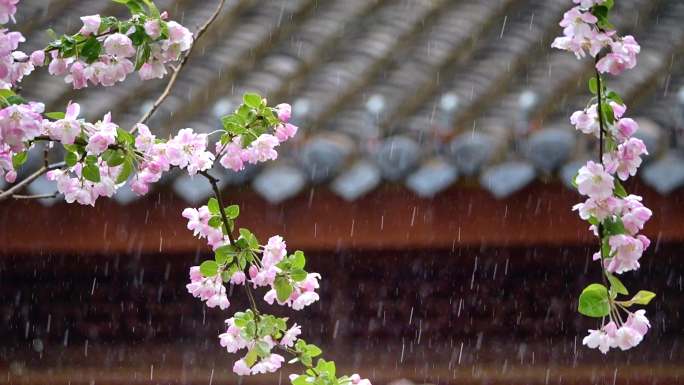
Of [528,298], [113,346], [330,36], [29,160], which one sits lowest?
[113,346]

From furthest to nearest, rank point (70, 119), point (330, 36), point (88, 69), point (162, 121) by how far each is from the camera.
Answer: point (330, 36) < point (162, 121) < point (88, 69) < point (70, 119)

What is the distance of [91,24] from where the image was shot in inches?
54.6

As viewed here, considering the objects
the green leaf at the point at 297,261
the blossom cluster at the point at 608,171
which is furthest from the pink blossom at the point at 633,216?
the green leaf at the point at 297,261

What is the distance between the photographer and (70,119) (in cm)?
135

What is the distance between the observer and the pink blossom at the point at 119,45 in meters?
1.38

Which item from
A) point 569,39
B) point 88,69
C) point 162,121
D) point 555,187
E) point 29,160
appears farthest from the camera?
point 162,121

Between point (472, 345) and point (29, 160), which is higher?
point (29, 160)

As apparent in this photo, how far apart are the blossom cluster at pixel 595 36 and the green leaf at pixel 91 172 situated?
657 mm

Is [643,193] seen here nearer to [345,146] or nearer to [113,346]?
[345,146]

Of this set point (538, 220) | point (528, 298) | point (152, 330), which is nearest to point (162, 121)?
point (152, 330)

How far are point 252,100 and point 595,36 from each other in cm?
51

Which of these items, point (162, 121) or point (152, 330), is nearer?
point (162, 121)

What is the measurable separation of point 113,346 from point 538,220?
130 centimetres

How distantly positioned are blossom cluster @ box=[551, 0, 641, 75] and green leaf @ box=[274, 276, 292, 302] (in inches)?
22.5
